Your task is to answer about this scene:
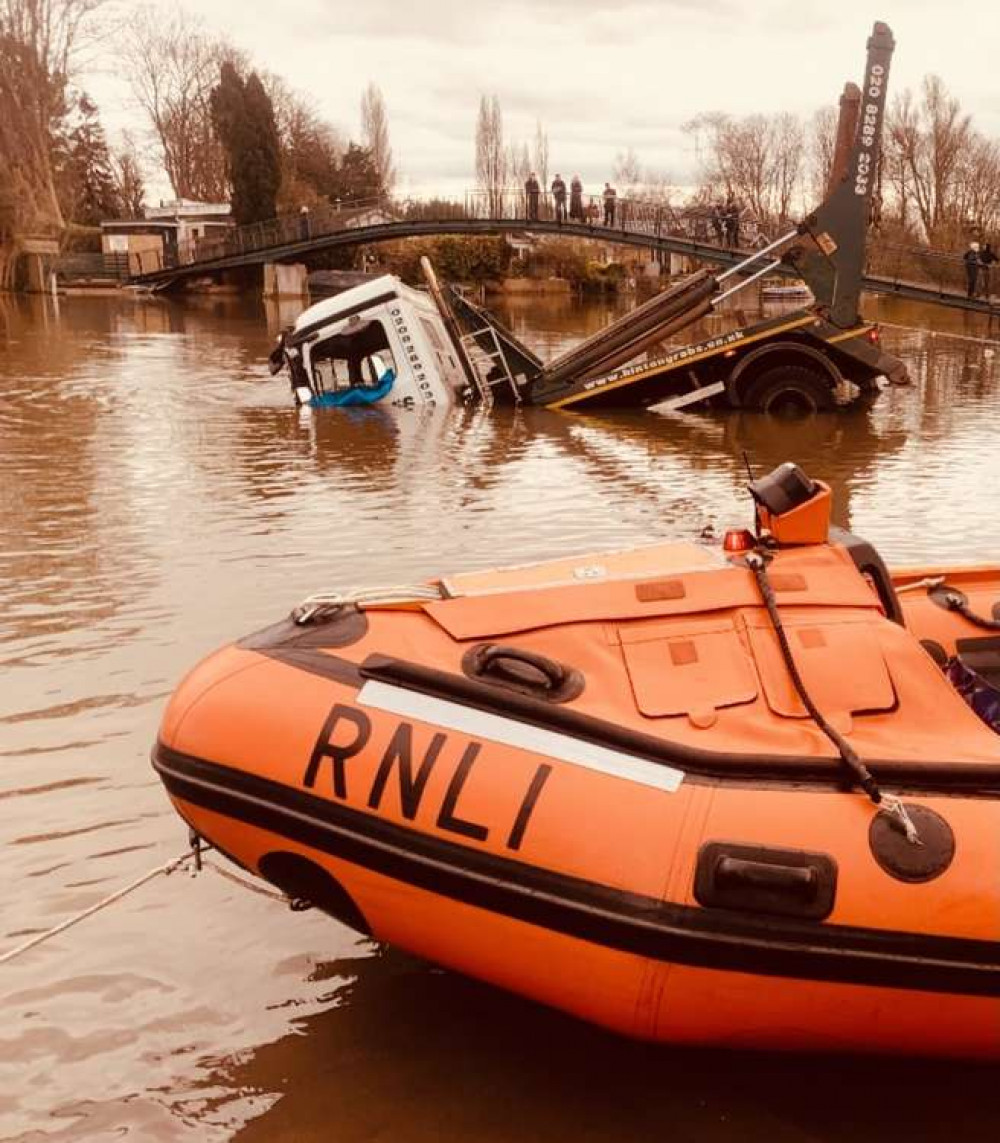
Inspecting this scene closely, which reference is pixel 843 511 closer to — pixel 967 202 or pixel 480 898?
pixel 480 898

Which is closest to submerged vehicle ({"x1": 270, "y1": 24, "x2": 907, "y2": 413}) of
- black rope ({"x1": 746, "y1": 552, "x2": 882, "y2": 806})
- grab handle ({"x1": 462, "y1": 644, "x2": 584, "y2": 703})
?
black rope ({"x1": 746, "y1": 552, "x2": 882, "y2": 806})

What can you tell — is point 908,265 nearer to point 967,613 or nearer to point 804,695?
point 967,613

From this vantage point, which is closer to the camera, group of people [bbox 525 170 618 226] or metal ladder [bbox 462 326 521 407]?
metal ladder [bbox 462 326 521 407]

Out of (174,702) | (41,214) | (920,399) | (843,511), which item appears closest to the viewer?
(174,702)

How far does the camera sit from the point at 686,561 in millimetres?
3518

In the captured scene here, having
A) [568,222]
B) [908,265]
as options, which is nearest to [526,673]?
[908,265]

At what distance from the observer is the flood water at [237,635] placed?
3076 mm

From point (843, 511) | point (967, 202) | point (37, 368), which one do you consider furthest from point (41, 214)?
point (843, 511)

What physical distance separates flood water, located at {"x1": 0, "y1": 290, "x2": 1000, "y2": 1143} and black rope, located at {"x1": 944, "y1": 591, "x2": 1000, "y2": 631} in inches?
61.0

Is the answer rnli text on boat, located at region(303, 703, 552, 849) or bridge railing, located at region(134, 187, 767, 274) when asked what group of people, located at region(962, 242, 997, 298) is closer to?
bridge railing, located at region(134, 187, 767, 274)

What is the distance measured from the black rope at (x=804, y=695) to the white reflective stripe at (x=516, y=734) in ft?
1.32

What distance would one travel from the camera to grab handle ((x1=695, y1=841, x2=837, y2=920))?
272 cm

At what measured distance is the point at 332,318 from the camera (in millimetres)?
15414

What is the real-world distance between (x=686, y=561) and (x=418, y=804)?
1.14 metres
